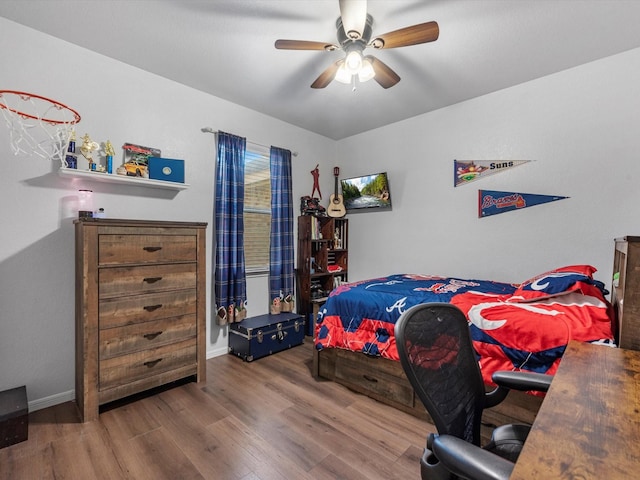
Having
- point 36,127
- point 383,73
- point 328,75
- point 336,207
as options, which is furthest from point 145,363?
point 336,207

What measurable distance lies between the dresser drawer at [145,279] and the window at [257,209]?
1032 mm

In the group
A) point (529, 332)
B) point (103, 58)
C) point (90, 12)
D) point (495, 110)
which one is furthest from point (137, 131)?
point (495, 110)

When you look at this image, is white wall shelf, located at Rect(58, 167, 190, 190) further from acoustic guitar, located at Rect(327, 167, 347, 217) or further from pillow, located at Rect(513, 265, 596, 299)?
pillow, located at Rect(513, 265, 596, 299)

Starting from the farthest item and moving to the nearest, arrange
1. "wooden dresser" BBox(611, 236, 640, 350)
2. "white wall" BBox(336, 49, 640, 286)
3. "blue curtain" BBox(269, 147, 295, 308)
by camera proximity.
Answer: "blue curtain" BBox(269, 147, 295, 308) < "white wall" BBox(336, 49, 640, 286) < "wooden dresser" BBox(611, 236, 640, 350)

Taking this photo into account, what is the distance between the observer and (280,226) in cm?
365

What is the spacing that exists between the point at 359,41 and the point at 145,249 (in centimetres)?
208

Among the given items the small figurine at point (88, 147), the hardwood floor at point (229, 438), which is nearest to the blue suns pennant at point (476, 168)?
the hardwood floor at point (229, 438)

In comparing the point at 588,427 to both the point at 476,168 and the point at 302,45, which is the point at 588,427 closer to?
the point at 302,45

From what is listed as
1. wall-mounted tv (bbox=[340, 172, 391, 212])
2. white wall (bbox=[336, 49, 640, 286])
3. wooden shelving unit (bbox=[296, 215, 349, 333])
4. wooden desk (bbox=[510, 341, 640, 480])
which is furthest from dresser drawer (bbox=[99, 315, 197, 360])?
wall-mounted tv (bbox=[340, 172, 391, 212])

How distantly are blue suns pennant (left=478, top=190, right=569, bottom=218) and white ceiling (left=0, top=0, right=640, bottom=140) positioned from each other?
1053mm

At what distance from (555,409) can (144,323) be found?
7.89 ft

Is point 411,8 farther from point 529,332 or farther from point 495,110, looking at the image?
point 529,332

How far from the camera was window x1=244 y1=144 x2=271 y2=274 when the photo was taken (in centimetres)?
347

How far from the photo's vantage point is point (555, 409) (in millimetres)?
833
